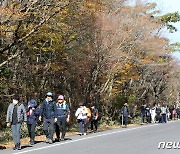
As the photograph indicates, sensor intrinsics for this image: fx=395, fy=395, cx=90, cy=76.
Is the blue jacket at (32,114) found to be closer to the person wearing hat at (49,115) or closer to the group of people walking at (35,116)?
the group of people walking at (35,116)

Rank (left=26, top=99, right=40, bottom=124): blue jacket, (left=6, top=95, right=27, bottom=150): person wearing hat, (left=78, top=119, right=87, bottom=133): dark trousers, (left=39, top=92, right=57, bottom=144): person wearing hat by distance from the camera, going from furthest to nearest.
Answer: (left=78, top=119, right=87, bottom=133): dark trousers
(left=26, top=99, right=40, bottom=124): blue jacket
(left=39, top=92, right=57, bottom=144): person wearing hat
(left=6, top=95, right=27, bottom=150): person wearing hat

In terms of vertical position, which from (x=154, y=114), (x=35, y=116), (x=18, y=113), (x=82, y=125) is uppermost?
(x=18, y=113)

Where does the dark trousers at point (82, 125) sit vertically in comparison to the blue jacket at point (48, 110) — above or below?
below

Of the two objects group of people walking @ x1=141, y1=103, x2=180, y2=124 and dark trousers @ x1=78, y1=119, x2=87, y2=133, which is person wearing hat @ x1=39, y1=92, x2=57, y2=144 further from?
group of people walking @ x1=141, y1=103, x2=180, y2=124

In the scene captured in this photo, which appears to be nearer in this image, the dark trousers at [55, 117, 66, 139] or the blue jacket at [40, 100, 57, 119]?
the blue jacket at [40, 100, 57, 119]

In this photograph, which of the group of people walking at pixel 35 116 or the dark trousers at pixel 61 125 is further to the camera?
the dark trousers at pixel 61 125

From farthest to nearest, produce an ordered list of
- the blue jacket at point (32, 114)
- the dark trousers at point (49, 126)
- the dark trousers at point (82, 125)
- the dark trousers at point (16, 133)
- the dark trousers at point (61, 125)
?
the dark trousers at point (82, 125), the dark trousers at point (61, 125), the blue jacket at point (32, 114), the dark trousers at point (49, 126), the dark trousers at point (16, 133)

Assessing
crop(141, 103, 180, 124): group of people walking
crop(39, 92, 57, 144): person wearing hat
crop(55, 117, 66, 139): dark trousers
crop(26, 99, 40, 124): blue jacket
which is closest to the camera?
crop(39, 92, 57, 144): person wearing hat

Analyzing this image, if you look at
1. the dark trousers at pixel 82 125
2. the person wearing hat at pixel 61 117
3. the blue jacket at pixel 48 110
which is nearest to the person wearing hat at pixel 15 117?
the blue jacket at pixel 48 110

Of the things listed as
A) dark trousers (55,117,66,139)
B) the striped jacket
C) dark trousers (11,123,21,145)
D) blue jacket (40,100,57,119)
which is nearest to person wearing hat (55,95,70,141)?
dark trousers (55,117,66,139)

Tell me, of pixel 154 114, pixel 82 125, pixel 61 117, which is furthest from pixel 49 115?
pixel 154 114

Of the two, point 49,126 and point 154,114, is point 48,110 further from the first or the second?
point 154,114

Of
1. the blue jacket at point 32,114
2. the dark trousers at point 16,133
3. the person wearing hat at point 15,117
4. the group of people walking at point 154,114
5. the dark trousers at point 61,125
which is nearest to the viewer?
the dark trousers at point 16,133

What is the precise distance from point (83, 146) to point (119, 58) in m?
14.9
